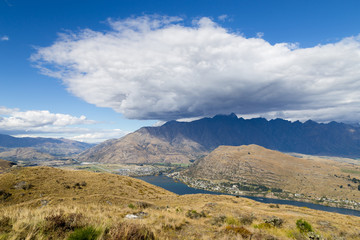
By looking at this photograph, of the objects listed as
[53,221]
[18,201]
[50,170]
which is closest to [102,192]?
[18,201]

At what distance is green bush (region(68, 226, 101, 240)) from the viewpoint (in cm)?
815

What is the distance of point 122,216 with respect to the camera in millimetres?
18609

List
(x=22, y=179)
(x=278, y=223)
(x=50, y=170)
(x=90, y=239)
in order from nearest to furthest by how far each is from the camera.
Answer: (x=90, y=239) → (x=278, y=223) → (x=22, y=179) → (x=50, y=170)

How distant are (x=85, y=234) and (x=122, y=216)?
36.6 ft

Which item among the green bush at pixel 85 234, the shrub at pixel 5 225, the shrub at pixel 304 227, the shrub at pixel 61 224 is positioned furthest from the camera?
the shrub at pixel 304 227

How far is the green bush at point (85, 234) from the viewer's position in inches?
321

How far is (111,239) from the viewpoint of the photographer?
28.0 feet

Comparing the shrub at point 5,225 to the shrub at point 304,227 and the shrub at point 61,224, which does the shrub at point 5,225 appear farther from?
the shrub at point 304,227

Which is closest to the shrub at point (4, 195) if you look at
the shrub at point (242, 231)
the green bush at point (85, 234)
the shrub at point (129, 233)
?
the green bush at point (85, 234)

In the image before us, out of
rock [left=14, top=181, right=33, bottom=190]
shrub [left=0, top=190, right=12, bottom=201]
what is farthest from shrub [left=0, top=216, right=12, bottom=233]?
rock [left=14, top=181, right=33, bottom=190]

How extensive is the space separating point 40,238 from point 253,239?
11827mm

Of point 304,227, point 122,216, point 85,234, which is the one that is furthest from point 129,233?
point 304,227

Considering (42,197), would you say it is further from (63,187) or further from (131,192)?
(131,192)

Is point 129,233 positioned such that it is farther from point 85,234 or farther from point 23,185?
point 23,185
